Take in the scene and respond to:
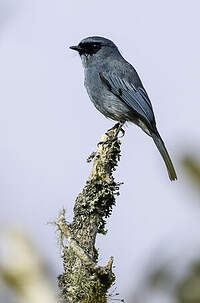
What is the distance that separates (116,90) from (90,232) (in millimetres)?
4091

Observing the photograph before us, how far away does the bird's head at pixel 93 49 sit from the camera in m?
7.25

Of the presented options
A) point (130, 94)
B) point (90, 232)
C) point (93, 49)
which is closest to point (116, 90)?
point (130, 94)

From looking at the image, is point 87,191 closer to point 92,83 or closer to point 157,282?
point 157,282

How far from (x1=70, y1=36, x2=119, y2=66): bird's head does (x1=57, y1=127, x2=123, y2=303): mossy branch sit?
9.70ft

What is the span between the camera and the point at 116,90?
671 centimetres

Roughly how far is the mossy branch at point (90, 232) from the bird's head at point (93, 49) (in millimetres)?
2956

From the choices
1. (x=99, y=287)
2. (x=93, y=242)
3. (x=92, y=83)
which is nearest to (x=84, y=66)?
(x=92, y=83)

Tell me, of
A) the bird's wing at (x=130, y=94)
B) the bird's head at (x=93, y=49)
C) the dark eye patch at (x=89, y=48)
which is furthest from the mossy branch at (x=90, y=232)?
the dark eye patch at (x=89, y=48)

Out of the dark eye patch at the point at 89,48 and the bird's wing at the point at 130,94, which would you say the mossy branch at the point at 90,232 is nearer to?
the bird's wing at the point at 130,94

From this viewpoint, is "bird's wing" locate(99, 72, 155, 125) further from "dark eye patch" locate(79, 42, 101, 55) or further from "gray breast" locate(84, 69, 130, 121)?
"dark eye patch" locate(79, 42, 101, 55)

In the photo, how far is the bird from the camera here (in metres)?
6.52

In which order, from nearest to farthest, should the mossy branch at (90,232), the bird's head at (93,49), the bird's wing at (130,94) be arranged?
the mossy branch at (90,232)
the bird's wing at (130,94)
the bird's head at (93,49)

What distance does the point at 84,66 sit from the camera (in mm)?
7215

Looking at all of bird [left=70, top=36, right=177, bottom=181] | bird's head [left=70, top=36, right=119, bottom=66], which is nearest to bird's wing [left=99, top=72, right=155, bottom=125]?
bird [left=70, top=36, right=177, bottom=181]
